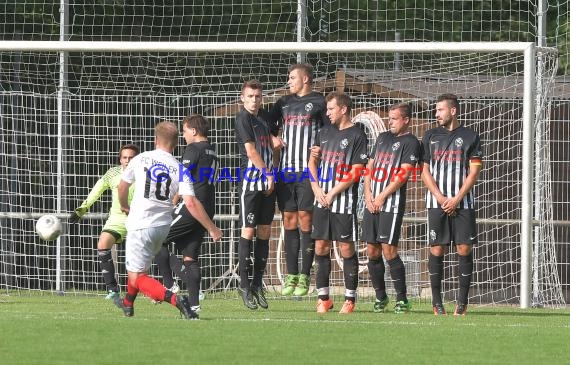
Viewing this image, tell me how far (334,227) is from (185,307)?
235 cm

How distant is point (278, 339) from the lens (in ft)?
29.6

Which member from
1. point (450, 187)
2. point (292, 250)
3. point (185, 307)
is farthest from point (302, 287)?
point (185, 307)

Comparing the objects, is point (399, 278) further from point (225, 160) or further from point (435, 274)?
point (225, 160)

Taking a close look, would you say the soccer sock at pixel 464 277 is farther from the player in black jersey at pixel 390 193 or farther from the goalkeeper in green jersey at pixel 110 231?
the goalkeeper in green jersey at pixel 110 231

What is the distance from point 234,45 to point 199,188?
2.29 m

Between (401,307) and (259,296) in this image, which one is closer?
(401,307)

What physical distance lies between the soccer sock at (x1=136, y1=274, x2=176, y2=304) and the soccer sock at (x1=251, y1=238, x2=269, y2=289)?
94.5 inches

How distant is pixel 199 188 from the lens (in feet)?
40.4

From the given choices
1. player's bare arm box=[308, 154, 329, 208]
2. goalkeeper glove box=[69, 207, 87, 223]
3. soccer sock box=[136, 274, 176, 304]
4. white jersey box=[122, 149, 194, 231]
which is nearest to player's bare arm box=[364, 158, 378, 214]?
player's bare arm box=[308, 154, 329, 208]

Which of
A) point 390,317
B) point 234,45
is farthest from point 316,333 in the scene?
point 234,45

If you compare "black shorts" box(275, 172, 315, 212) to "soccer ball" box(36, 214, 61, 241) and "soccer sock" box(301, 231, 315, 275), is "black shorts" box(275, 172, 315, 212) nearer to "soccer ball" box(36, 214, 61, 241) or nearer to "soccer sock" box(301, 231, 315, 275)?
"soccer sock" box(301, 231, 315, 275)

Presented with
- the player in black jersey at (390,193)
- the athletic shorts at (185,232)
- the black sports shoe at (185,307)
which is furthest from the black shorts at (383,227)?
the black sports shoe at (185,307)

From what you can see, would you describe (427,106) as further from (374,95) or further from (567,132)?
(567,132)

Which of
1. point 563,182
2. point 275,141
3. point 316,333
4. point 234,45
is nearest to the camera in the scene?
point 316,333
